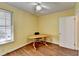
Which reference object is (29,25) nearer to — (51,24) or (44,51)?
(51,24)

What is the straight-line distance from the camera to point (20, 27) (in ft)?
5.18

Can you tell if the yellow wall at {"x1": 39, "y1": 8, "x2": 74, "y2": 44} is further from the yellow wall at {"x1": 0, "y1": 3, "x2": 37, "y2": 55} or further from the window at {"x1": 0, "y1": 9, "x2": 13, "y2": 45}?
the window at {"x1": 0, "y1": 9, "x2": 13, "y2": 45}

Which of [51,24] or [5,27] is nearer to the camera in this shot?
[5,27]

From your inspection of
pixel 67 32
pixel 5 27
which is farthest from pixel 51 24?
pixel 5 27

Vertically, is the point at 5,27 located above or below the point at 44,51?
above

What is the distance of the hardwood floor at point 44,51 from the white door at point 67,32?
0.33ft

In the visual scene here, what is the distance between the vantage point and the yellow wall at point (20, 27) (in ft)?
4.86

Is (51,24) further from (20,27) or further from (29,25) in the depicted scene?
(20,27)

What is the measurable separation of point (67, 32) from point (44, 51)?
0.54 meters

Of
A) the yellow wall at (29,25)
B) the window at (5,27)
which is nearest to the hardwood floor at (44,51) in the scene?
the yellow wall at (29,25)

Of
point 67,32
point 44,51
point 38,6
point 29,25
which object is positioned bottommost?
point 44,51

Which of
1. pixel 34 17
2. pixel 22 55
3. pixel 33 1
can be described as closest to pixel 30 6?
pixel 33 1

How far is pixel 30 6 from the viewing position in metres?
1.51

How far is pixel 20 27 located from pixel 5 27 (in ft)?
0.84
